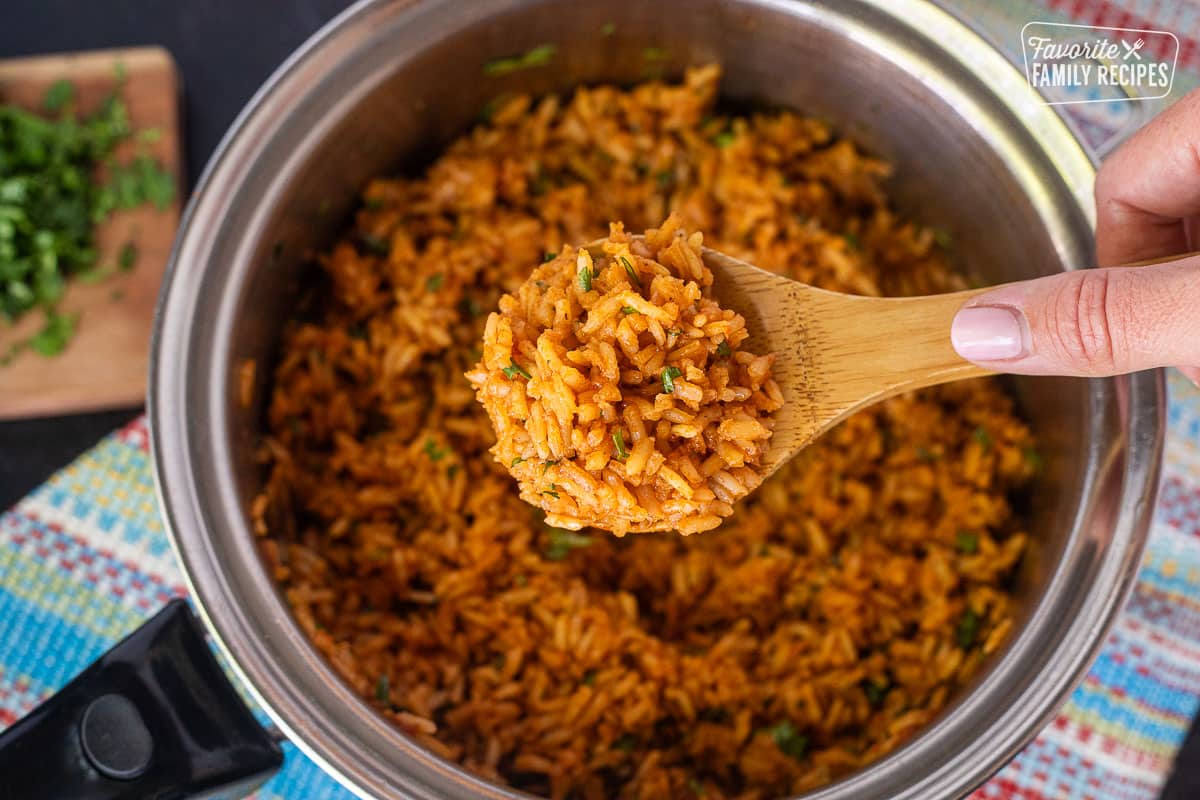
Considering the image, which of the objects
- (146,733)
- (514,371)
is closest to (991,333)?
(514,371)

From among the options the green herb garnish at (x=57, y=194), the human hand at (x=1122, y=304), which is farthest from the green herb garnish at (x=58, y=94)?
the human hand at (x=1122, y=304)

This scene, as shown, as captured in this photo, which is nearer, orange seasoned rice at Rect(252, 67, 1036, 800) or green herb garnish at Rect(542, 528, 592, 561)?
→ orange seasoned rice at Rect(252, 67, 1036, 800)

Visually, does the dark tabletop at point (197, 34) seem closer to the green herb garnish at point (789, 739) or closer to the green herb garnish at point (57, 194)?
the green herb garnish at point (57, 194)

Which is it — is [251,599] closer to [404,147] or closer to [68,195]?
[404,147]

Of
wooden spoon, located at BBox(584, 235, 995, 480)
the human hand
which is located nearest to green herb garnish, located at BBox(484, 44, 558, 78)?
wooden spoon, located at BBox(584, 235, 995, 480)

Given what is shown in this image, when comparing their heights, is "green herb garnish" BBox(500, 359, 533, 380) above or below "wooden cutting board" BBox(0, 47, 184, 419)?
above

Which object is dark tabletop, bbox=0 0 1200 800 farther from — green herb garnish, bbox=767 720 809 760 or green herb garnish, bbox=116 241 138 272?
green herb garnish, bbox=767 720 809 760

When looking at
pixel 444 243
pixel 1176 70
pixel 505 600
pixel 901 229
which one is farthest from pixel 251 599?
pixel 1176 70

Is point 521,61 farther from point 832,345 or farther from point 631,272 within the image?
point 832,345
